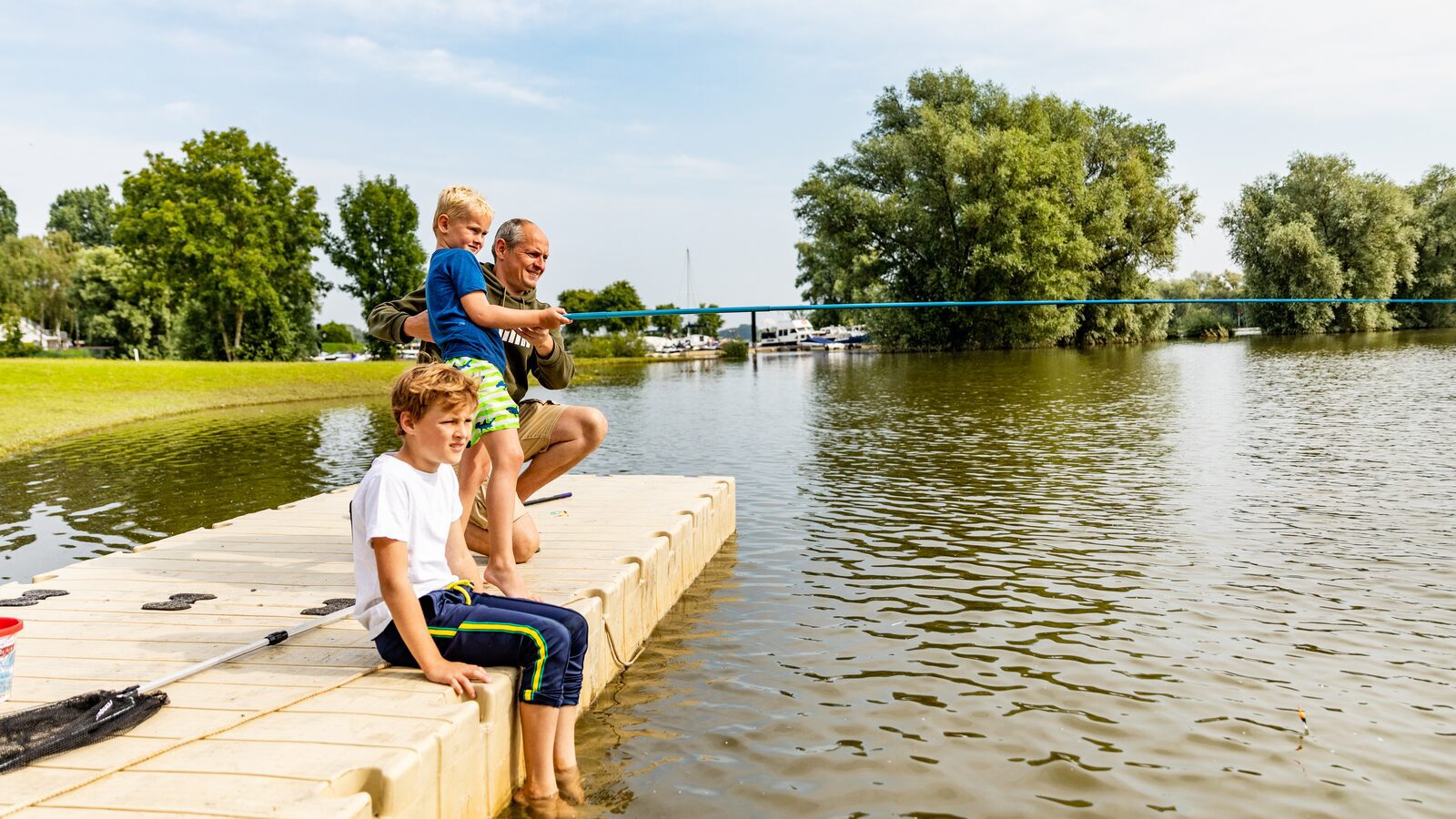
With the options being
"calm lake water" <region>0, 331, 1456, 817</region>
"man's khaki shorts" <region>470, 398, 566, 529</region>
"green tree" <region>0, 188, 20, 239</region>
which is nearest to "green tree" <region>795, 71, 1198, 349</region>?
"calm lake water" <region>0, 331, 1456, 817</region>

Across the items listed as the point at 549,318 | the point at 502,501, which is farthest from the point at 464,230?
the point at 502,501

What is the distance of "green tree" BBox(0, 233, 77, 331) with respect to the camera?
55.2m

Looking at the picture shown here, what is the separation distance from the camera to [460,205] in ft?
15.9

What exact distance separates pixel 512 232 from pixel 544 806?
293 centimetres

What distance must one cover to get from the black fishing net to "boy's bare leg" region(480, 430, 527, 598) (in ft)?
5.33

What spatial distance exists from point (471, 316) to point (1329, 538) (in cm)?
690

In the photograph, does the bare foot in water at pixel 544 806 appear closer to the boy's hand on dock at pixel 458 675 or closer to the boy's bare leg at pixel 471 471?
the boy's hand on dock at pixel 458 675

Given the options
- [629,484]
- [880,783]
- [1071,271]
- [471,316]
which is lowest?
[880,783]

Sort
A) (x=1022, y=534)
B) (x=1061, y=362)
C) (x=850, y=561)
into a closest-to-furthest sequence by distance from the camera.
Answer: (x=850, y=561) < (x=1022, y=534) < (x=1061, y=362)

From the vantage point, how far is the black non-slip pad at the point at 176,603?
4672 millimetres

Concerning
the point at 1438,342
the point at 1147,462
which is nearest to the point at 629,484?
the point at 1147,462

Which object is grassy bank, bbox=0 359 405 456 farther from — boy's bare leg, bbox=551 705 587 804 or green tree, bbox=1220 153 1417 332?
green tree, bbox=1220 153 1417 332

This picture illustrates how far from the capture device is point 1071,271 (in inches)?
1780

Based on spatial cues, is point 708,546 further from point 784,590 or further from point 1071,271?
point 1071,271
